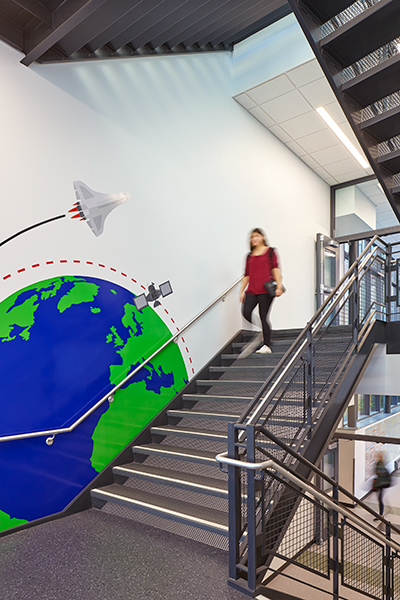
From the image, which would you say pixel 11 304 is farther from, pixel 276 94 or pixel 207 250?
pixel 276 94

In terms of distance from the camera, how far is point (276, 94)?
6301 mm

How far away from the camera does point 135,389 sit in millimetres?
4359

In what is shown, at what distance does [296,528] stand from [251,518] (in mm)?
757

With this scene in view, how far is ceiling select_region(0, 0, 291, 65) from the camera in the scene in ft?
10.9

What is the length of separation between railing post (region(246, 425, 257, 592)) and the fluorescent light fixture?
223 inches

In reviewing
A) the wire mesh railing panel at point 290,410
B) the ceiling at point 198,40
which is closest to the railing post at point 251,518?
the wire mesh railing panel at point 290,410

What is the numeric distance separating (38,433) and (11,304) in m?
1.05

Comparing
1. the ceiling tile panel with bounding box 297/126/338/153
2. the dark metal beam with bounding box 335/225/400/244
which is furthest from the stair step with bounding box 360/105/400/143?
the dark metal beam with bounding box 335/225/400/244

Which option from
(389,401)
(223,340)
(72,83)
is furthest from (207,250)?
(389,401)

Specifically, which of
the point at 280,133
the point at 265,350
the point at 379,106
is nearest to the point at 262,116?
the point at 280,133

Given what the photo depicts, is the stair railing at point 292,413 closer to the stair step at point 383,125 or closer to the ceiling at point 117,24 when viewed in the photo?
the stair step at point 383,125

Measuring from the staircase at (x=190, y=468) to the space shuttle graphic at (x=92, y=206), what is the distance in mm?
2112

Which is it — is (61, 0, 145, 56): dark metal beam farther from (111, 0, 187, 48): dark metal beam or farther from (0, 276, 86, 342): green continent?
(0, 276, 86, 342): green continent

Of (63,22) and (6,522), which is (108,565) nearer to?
(6,522)
